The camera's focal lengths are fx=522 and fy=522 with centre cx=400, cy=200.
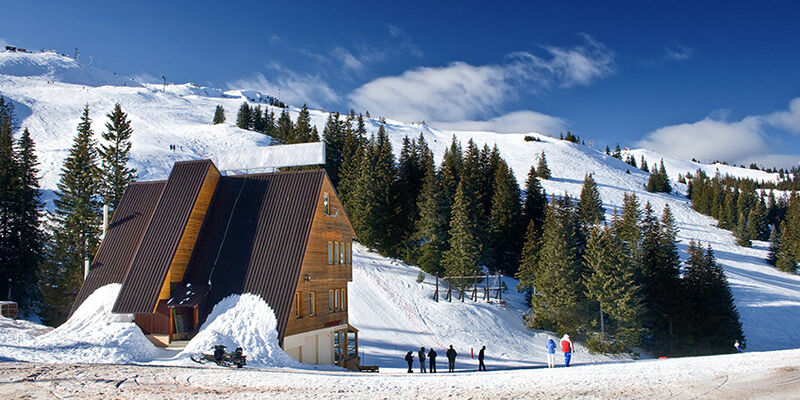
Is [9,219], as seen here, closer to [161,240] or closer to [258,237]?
[161,240]

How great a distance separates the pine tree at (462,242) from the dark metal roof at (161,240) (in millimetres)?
23948

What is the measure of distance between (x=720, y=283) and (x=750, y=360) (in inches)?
1247

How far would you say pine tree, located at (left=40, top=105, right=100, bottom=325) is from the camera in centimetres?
3584

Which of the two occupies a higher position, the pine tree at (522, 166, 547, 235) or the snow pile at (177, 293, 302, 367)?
the pine tree at (522, 166, 547, 235)

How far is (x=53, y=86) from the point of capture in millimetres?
147000

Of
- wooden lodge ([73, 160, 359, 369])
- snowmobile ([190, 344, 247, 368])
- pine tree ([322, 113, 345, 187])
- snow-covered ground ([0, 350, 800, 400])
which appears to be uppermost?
pine tree ([322, 113, 345, 187])

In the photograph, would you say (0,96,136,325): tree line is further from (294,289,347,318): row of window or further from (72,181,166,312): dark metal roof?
(294,289,347,318): row of window

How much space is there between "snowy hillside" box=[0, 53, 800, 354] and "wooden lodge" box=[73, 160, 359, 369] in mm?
5342

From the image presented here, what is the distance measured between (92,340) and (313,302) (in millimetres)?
8914

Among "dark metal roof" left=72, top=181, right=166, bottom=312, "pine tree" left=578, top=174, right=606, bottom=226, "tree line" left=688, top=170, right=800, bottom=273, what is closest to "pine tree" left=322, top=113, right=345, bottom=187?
"pine tree" left=578, top=174, right=606, bottom=226

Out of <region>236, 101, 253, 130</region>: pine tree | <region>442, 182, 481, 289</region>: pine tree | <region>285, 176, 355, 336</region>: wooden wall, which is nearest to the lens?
<region>285, 176, 355, 336</region>: wooden wall

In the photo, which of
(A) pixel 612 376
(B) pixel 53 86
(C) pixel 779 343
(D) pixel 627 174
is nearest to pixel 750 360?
(A) pixel 612 376

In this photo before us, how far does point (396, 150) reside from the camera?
124m

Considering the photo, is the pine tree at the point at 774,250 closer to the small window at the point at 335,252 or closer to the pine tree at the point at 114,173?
the small window at the point at 335,252
